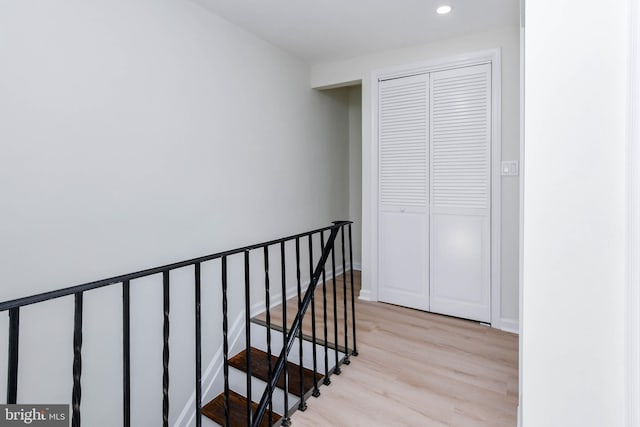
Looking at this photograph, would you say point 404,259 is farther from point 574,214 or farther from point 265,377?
point 574,214

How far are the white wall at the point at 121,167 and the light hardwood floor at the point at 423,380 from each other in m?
1.08

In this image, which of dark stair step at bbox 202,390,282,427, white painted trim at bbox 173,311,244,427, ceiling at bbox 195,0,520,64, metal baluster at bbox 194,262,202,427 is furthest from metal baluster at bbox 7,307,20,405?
ceiling at bbox 195,0,520,64

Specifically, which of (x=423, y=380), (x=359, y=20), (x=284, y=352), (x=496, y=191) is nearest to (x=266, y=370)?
(x=284, y=352)

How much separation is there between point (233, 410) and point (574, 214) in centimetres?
241

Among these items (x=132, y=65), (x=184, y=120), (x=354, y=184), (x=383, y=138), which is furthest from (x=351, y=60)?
(x=132, y=65)

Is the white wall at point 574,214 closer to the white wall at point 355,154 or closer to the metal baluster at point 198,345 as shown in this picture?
the metal baluster at point 198,345

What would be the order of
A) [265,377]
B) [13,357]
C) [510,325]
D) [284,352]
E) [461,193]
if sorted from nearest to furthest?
[13,357] < [284,352] < [265,377] < [510,325] < [461,193]

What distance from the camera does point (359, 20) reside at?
101 inches

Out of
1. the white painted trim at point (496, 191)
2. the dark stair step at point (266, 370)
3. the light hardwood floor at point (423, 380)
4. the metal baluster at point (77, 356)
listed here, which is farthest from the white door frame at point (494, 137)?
the metal baluster at point (77, 356)

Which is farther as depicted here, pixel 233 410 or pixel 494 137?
pixel 494 137

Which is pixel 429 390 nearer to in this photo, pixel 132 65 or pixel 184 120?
pixel 184 120

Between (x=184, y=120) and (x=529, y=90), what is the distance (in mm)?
2091

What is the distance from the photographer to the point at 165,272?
3.83ft

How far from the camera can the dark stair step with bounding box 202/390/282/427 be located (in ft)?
7.41
